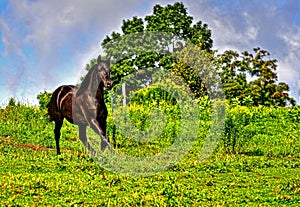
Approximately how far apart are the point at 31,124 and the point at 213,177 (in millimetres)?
12627

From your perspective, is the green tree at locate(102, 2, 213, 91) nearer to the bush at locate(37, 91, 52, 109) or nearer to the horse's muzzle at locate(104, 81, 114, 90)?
the bush at locate(37, 91, 52, 109)

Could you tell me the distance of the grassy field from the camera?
7.90 m

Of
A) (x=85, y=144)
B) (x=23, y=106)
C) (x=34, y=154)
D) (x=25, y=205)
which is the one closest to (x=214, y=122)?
(x=85, y=144)

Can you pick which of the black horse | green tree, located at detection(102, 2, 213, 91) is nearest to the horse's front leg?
the black horse

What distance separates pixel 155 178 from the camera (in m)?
10.3

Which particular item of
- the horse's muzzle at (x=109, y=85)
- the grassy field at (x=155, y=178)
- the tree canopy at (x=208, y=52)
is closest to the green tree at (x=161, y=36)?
the tree canopy at (x=208, y=52)

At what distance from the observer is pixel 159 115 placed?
67.4ft

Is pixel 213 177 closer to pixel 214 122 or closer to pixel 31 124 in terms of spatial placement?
pixel 214 122

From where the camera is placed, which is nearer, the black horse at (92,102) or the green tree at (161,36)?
the black horse at (92,102)

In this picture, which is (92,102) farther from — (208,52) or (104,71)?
(208,52)

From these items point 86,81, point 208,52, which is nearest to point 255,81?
point 208,52

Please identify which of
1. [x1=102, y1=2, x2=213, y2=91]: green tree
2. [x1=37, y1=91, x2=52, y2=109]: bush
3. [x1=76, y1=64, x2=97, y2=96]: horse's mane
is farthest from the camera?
[x1=102, y1=2, x2=213, y2=91]: green tree

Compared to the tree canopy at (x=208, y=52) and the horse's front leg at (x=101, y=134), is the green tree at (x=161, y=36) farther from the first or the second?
the horse's front leg at (x=101, y=134)

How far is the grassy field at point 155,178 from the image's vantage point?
790 centimetres
